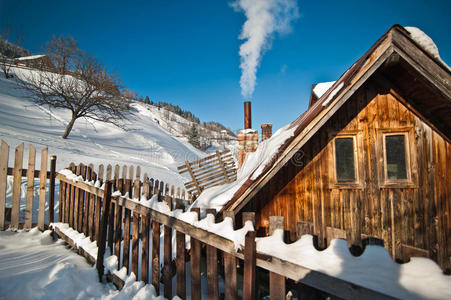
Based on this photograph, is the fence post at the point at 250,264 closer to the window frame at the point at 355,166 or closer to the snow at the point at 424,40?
the window frame at the point at 355,166

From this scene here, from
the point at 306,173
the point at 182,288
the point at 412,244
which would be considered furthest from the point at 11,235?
the point at 412,244

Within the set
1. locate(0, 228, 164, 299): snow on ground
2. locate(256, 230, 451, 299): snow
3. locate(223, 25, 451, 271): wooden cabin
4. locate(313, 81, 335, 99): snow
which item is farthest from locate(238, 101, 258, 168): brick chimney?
locate(256, 230, 451, 299): snow

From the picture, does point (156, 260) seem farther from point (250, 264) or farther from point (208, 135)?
point (208, 135)

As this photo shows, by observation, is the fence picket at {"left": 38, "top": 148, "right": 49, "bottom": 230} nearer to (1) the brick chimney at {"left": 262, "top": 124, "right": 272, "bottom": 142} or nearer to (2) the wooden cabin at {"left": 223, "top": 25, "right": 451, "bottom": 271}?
(2) the wooden cabin at {"left": 223, "top": 25, "right": 451, "bottom": 271}

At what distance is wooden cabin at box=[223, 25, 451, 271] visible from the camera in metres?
3.29

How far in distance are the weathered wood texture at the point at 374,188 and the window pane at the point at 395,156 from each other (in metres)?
0.07

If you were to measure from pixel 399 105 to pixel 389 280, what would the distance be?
11.2 feet

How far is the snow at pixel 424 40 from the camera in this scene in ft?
7.95

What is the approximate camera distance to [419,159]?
3.38 meters

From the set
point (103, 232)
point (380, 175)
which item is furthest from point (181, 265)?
point (380, 175)

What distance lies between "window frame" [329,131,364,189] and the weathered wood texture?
0.05ft

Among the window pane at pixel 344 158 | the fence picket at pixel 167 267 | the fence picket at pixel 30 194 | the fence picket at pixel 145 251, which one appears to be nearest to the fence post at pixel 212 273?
the fence picket at pixel 167 267

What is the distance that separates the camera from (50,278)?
271cm

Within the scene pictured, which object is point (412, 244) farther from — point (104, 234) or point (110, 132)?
point (110, 132)
